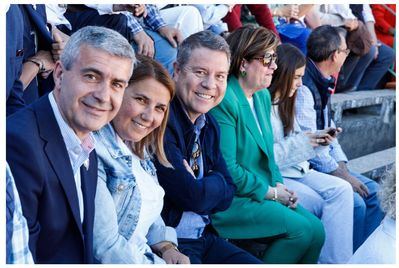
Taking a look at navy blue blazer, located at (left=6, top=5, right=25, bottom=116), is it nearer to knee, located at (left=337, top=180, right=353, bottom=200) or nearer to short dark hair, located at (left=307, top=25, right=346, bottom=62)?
knee, located at (left=337, top=180, right=353, bottom=200)

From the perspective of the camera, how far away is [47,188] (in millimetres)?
1859

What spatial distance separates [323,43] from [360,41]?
188cm

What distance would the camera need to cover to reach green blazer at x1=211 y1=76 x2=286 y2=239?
10.7 feet

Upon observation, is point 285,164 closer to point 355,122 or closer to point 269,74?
point 269,74

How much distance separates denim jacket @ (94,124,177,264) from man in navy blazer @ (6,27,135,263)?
0.10m

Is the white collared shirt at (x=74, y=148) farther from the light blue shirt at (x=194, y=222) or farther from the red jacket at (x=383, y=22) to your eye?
the red jacket at (x=383, y=22)

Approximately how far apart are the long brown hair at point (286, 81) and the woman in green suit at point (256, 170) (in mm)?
326

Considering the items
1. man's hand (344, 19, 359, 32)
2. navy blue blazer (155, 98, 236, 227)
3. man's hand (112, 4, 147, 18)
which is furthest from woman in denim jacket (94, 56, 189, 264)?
man's hand (344, 19, 359, 32)

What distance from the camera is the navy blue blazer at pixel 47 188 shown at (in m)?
1.82

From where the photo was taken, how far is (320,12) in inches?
243

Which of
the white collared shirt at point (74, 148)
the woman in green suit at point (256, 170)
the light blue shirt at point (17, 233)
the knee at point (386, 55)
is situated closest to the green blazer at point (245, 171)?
the woman in green suit at point (256, 170)

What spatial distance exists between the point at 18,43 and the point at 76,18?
1.08 metres

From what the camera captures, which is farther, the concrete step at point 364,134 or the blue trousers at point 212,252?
→ the concrete step at point 364,134

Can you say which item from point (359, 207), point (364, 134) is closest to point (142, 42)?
point (359, 207)
